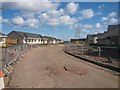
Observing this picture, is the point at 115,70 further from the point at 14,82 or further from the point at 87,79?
the point at 14,82

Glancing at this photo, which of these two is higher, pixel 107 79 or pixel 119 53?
pixel 119 53

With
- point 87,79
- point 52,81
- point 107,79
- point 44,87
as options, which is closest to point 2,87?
point 44,87

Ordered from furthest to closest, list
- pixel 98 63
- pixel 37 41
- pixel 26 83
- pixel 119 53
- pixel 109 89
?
pixel 37 41 < pixel 119 53 < pixel 98 63 < pixel 26 83 < pixel 109 89

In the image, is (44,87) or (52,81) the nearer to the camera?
(44,87)

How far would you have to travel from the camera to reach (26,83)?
854 centimetres

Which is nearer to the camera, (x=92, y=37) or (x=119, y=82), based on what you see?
(x=119, y=82)

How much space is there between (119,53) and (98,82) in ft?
25.2

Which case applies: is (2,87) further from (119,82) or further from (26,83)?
(119,82)

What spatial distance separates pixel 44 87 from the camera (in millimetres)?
7809

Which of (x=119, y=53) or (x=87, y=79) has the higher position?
(x=119, y=53)

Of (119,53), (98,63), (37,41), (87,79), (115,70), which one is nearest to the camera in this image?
(87,79)

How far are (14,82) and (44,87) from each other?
1755mm

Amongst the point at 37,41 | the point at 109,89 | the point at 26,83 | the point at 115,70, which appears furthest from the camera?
the point at 37,41

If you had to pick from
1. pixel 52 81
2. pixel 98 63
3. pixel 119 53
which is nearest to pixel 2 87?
pixel 52 81
